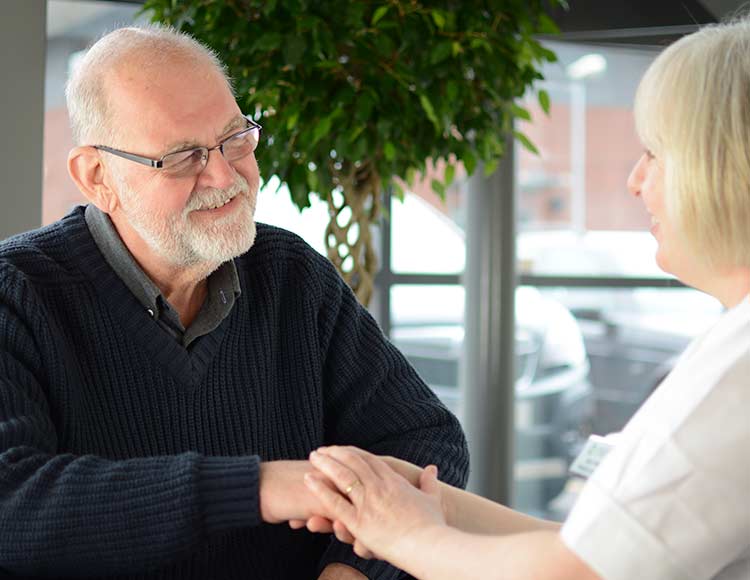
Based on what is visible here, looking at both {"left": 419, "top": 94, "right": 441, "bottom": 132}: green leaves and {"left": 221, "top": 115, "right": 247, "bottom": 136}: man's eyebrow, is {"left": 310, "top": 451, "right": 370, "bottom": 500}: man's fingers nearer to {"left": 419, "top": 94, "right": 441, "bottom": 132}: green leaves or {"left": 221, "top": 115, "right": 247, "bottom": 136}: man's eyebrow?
{"left": 221, "top": 115, "right": 247, "bottom": 136}: man's eyebrow

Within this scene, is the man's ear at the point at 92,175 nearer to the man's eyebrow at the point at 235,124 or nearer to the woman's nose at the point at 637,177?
the man's eyebrow at the point at 235,124

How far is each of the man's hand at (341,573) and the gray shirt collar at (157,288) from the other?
473 mm

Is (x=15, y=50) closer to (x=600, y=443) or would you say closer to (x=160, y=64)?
(x=160, y=64)

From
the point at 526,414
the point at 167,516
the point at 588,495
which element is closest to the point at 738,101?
the point at 588,495

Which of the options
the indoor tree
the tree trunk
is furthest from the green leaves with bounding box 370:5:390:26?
the tree trunk

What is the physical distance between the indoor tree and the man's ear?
821mm

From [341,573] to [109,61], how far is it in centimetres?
99

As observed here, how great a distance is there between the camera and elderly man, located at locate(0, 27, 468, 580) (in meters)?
1.65

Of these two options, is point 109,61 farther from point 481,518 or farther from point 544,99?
point 544,99

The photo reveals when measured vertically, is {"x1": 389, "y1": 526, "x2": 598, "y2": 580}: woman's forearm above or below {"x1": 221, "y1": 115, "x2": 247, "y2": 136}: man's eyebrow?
below

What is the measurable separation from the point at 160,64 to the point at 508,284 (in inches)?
109

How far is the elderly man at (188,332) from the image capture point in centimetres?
165

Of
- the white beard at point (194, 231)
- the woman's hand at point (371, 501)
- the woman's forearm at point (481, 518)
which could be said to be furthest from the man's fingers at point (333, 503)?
the white beard at point (194, 231)

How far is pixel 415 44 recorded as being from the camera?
2.71 m
